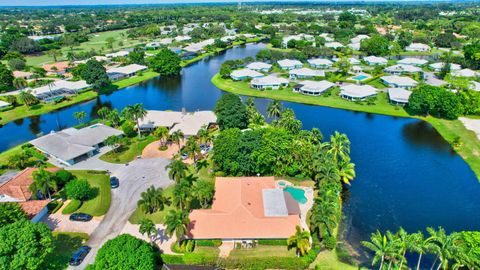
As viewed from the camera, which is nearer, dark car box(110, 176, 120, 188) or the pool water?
the pool water

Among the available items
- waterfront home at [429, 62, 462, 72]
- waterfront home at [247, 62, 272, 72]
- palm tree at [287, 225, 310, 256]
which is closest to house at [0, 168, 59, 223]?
palm tree at [287, 225, 310, 256]

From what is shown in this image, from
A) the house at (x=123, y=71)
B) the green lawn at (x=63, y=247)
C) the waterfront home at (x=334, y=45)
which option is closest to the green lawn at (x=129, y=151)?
the green lawn at (x=63, y=247)

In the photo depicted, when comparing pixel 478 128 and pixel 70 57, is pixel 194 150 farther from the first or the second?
pixel 70 57

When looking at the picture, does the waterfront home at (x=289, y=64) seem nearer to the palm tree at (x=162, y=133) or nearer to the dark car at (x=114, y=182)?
the palm tree at (x=162, y=133)

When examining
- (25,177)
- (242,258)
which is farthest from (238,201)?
(25,177)

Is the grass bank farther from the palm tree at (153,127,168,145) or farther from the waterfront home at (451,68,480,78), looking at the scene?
the palm tree at (153,127,168,145)

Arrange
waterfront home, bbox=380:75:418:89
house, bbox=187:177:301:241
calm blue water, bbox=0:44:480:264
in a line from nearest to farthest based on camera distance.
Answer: house, bbox=187:177:301:241, calm blue water, bbox=0:44:480:264, waterfront home, bbox=380:75:418:89
